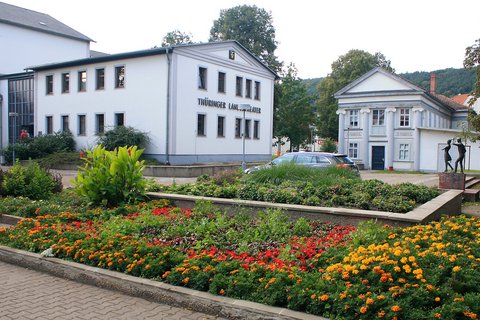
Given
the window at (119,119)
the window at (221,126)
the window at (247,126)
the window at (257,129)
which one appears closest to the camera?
the window at (119,119)

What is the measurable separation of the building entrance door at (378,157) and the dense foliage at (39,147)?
95.8ft

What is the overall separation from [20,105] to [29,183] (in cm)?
3231

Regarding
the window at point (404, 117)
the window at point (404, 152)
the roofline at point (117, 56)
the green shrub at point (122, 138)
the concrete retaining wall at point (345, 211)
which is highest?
the roofline at point (117, 56)

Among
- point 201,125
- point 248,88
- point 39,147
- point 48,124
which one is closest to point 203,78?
point 201,125

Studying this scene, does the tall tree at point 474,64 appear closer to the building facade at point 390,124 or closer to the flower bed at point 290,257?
the flower bed at point 290,257

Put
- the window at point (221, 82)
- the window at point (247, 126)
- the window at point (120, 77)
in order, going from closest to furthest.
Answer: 1. the window at point (120, 77)
2. the window at point (221, 82)
3. the window at point (247, 126)

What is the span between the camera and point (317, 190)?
9852 mm

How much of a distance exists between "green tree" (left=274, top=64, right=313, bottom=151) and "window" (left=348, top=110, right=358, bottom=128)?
391 inches

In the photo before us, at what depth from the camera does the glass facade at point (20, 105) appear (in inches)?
1599

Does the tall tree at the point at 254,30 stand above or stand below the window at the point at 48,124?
above

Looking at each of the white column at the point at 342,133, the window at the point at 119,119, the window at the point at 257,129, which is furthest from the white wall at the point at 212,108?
the white column at the point at 342,133

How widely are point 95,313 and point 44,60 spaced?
50.0 m

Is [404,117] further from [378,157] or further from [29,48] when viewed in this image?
[29,48]

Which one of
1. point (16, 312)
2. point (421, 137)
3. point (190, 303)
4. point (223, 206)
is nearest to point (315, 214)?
point (223, 206)
